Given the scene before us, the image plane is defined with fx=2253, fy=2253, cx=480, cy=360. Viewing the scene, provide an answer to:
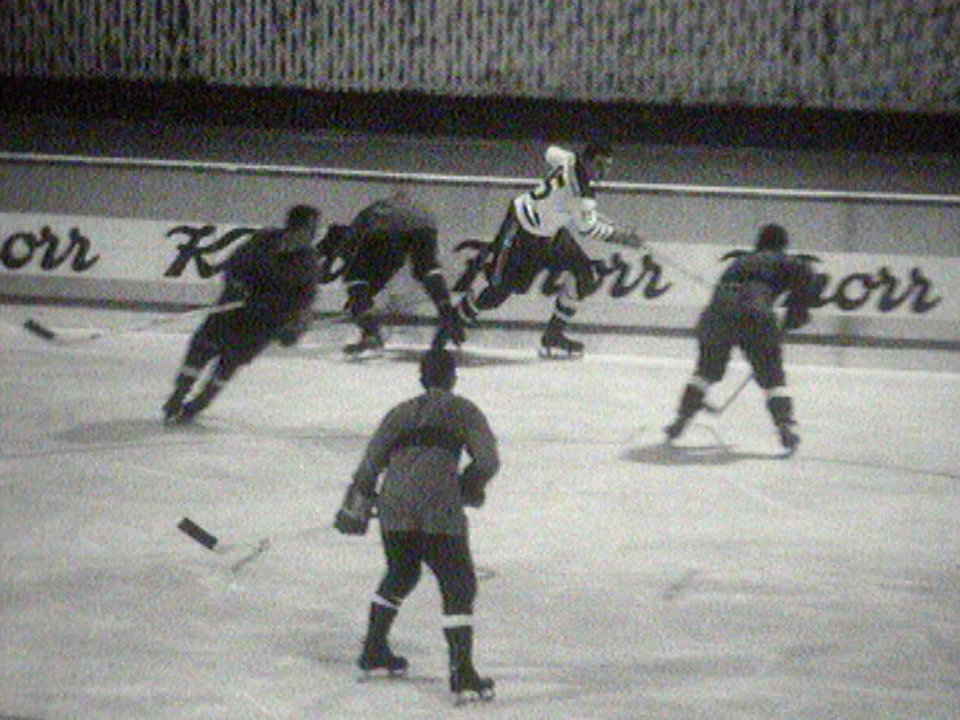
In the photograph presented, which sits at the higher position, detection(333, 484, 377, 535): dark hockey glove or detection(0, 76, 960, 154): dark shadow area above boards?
detection(333, 484, 377, 535): dark hockey glove

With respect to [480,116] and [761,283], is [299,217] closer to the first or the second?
[761,283]

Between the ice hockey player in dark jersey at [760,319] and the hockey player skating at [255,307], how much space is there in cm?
268

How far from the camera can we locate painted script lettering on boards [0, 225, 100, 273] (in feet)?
62.6

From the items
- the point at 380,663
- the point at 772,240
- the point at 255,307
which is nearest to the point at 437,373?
the point at 380,663

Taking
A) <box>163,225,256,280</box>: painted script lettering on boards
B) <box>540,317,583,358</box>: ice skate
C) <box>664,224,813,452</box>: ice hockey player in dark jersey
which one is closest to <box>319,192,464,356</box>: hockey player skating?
<box>540,317,583,358</box>: ice skate

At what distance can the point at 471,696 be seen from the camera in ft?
29.0

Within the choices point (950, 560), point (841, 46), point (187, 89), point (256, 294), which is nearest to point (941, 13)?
point (841, 46)

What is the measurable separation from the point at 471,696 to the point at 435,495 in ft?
2.63

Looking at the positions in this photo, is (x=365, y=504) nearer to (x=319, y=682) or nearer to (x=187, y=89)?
(x=319, y=682)

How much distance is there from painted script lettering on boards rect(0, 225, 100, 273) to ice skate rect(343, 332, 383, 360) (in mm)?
2844

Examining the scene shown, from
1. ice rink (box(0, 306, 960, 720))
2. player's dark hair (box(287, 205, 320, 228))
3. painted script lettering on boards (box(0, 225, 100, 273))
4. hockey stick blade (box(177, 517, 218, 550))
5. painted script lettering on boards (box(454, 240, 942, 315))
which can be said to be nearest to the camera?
ice rink (box(0, 306, 960, 720))

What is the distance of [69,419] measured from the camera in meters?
14.9

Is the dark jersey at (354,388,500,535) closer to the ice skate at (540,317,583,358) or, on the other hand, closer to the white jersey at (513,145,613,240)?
the white jersey at (513,145,613,240)

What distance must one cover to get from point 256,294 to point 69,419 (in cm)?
153
